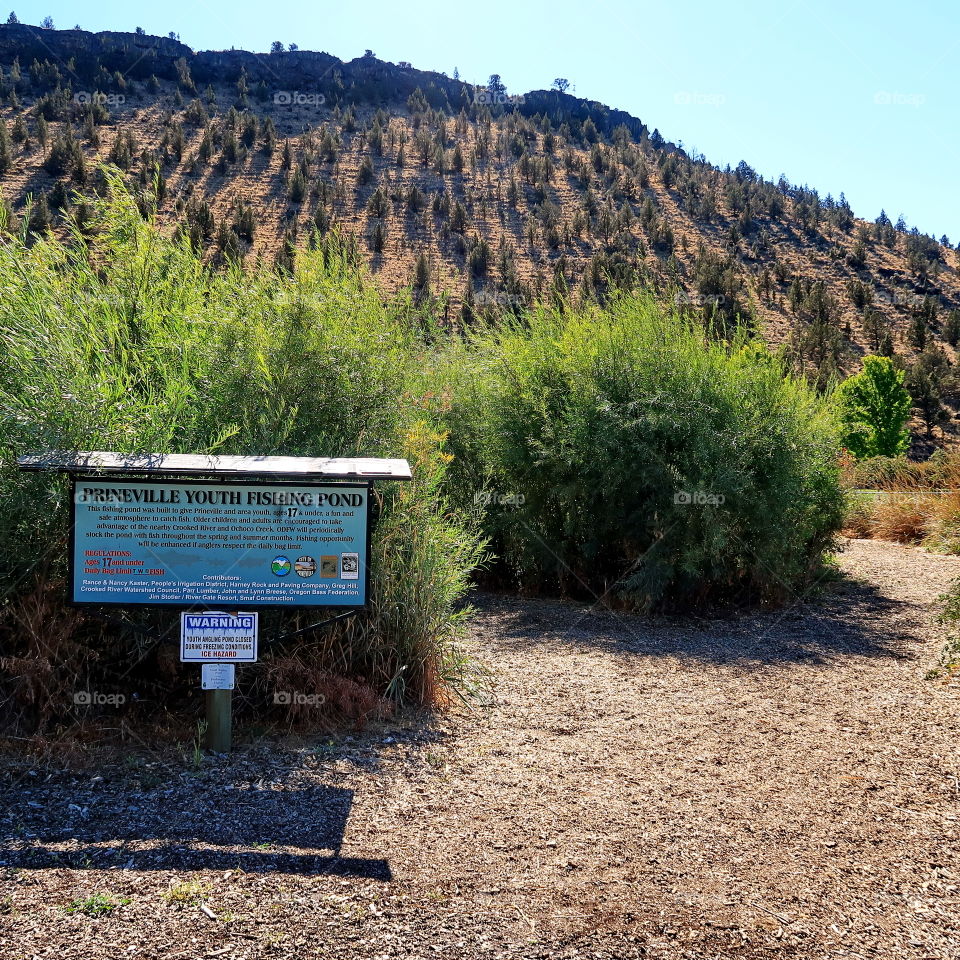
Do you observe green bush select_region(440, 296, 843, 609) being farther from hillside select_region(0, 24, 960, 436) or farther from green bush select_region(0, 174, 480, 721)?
hillside select_region(0, 24, 960, 436)

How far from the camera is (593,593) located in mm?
9258

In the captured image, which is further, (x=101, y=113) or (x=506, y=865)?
(x=101, y=113)

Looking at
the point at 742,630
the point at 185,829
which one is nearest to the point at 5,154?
the point at 742,630

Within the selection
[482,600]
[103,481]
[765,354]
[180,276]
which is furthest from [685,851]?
[765,354]

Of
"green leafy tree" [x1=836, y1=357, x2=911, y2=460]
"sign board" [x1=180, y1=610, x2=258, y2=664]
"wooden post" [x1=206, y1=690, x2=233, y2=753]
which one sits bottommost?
"wooden post" [x1=206, y1=690, x2=233, y2=753]

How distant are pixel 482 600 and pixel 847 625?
3.72 m

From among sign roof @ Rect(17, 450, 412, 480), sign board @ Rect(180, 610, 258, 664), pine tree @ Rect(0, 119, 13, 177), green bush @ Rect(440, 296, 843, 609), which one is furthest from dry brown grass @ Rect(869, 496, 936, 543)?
pine tree @ Rect(0, 119, 13, 177)

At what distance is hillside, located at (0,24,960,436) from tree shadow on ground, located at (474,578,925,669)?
16.5 metres

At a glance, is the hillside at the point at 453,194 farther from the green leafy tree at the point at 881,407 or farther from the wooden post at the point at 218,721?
the wooden post at the point at 218,721

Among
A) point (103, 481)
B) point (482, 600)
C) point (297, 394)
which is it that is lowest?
point (482, 600)

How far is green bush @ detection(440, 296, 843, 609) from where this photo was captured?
8250 millimetres

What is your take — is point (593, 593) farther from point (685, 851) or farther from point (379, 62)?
point (379, 62)

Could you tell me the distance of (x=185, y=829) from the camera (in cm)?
348

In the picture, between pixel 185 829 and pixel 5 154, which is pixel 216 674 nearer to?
pixel 185 829
